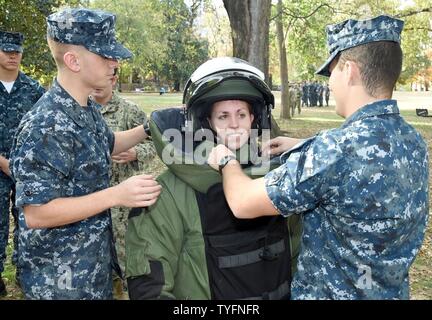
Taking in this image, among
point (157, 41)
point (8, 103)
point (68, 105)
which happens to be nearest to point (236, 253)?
point (68, 105)

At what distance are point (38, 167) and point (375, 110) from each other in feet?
5.25

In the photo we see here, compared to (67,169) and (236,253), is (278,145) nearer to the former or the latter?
(236,253)

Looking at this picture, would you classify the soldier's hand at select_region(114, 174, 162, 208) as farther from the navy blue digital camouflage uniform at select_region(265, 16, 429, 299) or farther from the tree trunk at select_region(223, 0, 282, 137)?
the tree trunk at select_region(223, 0, 282, 137)

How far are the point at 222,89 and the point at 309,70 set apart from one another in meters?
41.4

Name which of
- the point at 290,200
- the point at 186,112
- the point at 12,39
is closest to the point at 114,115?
the point at 12,39

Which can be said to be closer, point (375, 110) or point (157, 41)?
point (375, 110)

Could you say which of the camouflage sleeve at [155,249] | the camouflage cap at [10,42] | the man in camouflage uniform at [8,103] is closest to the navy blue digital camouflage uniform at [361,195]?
the camouflage sleeve at [155,249]

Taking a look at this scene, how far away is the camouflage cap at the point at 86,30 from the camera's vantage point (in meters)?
2.62

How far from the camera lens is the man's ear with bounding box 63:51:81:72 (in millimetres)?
2664

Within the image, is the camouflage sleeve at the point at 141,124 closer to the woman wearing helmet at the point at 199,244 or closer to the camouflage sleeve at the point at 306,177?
the woman wearing helmet at the point at 199,244

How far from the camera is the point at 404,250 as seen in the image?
202cm

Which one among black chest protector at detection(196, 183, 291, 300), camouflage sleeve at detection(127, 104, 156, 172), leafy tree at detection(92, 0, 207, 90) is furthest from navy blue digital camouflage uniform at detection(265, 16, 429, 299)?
leafy tree at detection(92, 0, 207, 90)

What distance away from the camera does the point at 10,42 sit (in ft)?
16.8

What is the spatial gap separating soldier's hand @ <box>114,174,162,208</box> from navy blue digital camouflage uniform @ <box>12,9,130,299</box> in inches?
14.4
